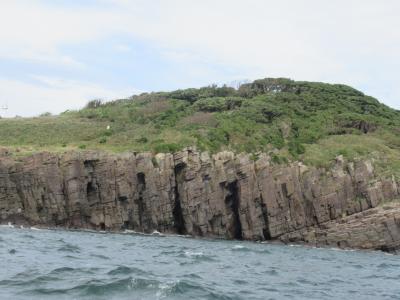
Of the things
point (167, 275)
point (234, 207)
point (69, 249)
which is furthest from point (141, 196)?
point (167, 275)

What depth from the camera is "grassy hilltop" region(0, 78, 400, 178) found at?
84.8m

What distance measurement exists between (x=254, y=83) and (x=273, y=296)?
9381 cm

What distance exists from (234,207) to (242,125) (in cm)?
1963

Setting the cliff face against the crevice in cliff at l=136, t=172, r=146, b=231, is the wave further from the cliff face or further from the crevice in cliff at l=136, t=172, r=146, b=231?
the crevice in cliff at l=136, t=172, r=146, b=231

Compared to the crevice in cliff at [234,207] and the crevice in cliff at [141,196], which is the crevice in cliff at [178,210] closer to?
the crevice in cliff at [141,196]

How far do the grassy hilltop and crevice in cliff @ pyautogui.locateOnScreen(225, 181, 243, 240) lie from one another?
686cm

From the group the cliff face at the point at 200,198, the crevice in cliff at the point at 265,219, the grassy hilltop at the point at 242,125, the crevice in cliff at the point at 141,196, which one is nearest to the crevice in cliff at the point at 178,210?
the cliff face at the point at 200,198

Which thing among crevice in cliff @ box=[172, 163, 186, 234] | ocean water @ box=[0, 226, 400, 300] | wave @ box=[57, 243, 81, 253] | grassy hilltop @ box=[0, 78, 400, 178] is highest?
grassy hilltop @ box=[0, 78, 400, 178]

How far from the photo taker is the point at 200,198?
7406 centimetres

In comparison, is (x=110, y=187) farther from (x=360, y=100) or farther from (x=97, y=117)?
(x=360, y=100)

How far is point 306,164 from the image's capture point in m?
81.2

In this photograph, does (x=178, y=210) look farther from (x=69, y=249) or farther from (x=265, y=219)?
(x=69, y=249)

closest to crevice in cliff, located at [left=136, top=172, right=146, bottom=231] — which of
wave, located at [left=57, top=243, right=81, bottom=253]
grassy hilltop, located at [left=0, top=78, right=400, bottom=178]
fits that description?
grassy hilltop, located at [left=0, top=78, right=400, bottom=178]

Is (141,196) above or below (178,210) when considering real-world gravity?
above
